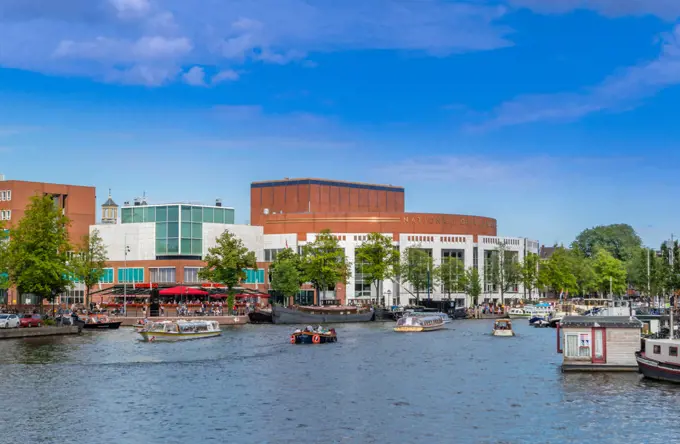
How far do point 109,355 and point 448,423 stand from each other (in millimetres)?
50889

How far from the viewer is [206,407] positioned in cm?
6519

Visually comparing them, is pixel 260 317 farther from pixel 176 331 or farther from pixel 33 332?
pixel 33 332

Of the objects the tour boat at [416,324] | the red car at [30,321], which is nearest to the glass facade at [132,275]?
the red car at [30,321]

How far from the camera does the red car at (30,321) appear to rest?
12781cm

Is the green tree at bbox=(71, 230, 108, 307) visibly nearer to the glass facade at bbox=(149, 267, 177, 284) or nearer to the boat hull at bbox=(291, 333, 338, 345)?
the glass facade at bbox=(149, 267, 177, 284)

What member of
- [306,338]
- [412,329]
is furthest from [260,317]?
[306,338]

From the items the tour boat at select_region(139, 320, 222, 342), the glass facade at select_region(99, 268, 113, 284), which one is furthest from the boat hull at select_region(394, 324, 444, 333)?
the glass facade at select_region(99, 268, 113, 284)

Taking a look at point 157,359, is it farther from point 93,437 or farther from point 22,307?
point 22,307

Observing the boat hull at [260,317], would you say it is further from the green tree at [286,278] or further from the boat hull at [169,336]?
the boat hull at [169,336]

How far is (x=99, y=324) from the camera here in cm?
14688

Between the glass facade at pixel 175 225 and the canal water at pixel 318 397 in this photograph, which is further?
the glass facade at pixel 175 225

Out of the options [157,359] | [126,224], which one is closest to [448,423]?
[157,359]

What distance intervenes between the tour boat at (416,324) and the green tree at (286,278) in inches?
1578

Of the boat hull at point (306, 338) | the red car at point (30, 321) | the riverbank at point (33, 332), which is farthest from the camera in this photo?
the red car at point (30, 321)
